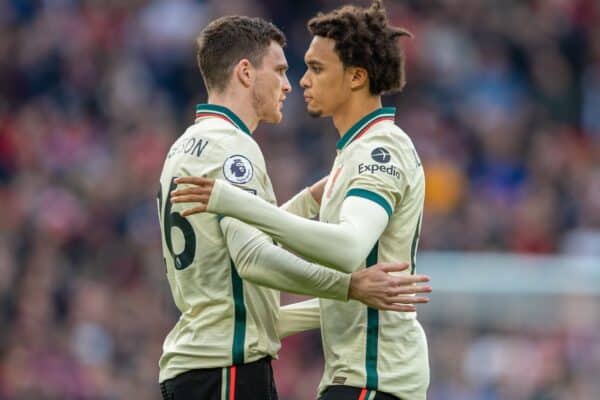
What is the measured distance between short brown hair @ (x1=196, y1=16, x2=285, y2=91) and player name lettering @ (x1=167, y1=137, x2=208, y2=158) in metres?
0.32

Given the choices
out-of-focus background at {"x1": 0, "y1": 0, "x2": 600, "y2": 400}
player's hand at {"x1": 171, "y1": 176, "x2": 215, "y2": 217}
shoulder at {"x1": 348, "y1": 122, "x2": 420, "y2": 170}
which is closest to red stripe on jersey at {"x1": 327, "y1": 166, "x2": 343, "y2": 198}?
shoulder at {"x1": 348, "y1": 122, "x2": 420, "y2": 170}

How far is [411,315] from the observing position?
602cm

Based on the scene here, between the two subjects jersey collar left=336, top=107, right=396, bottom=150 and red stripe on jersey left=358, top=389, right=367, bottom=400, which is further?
jersey collar left=336, top=107, right=396, bottom=150

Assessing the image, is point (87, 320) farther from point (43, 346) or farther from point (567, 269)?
point (567, 269)

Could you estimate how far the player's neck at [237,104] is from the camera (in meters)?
6.13

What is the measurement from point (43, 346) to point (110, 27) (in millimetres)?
4390

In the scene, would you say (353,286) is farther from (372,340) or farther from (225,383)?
(225,383)

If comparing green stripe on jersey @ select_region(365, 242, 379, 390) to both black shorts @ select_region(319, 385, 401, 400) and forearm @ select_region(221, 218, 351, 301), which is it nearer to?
black shorts @ select_region(319, 385, 401, 400)

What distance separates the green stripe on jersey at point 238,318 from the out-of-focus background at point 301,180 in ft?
20.5

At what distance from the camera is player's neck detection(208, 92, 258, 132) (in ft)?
20.1

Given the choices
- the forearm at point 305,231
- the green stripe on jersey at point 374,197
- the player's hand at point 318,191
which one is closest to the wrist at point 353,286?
the forearm at point 305,231

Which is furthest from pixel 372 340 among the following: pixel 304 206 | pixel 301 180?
pixel 301 180

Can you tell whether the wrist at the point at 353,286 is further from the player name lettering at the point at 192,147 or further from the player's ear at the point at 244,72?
the player's ear at the point at 244,72

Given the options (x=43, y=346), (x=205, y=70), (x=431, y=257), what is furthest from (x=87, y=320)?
(x=205, y=70)
